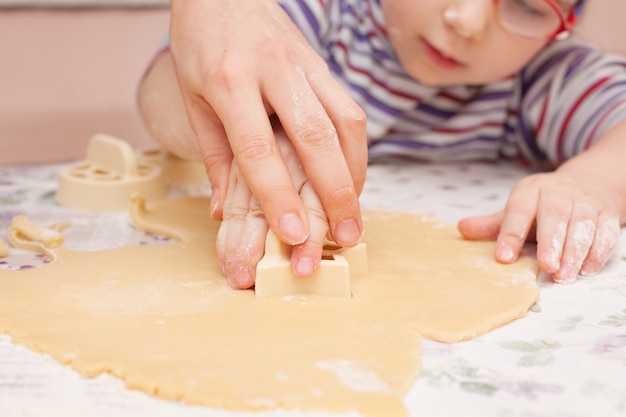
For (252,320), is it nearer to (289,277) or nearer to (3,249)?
(289,277)

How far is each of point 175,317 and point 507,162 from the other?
0.95 metres

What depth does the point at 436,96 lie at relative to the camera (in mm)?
1421

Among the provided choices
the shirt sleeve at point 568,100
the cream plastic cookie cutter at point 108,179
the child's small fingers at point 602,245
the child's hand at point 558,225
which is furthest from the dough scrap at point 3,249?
the shirt sleeve at point 568,100

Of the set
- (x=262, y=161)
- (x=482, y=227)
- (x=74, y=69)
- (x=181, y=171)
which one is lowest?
(x=74, y=69)

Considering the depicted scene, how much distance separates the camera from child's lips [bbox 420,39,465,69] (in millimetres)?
1214

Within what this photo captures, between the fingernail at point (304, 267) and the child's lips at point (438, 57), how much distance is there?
0.61m

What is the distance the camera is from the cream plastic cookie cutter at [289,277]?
2.38ft

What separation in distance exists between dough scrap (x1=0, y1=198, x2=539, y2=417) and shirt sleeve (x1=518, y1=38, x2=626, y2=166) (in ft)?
1.52

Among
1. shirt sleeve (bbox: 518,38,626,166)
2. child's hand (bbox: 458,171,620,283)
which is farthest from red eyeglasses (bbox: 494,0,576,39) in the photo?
child's hand (bbox: 458,171,620,283)

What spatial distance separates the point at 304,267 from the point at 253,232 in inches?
2.7

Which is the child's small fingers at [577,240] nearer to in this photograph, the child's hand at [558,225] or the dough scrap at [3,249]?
the child's hand at [558,225]

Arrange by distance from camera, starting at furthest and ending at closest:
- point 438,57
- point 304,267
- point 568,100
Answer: point 568,100
point 438,57
point 304,267

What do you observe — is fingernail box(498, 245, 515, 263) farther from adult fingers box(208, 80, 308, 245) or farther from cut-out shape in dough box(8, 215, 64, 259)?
cut-out shape in dough box(8, 215, 64, 259)

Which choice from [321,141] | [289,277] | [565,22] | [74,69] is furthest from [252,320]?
[74,69]
